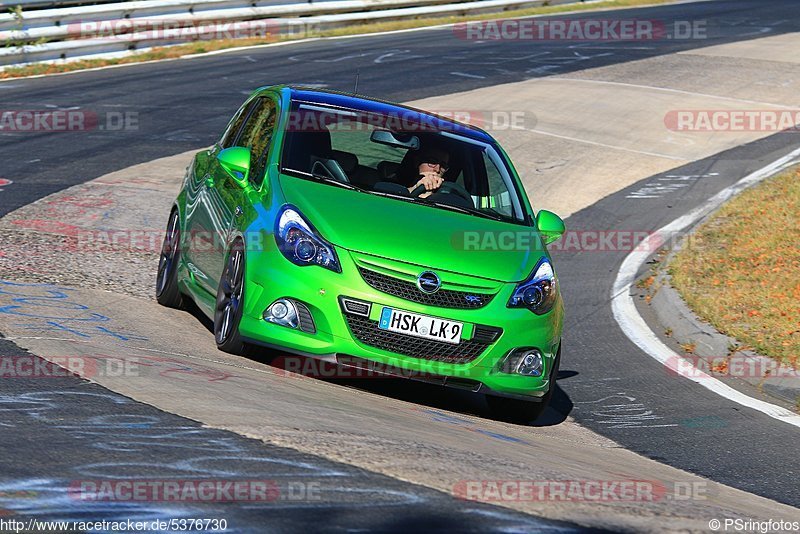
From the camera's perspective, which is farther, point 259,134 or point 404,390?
point 259,134

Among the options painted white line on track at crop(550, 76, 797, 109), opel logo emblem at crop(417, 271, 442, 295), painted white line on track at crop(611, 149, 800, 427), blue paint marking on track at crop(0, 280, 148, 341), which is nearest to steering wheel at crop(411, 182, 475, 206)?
opel logo emblem at crop(417, 271, 442, 295)

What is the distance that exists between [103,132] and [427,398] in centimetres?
1050

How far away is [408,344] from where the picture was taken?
7.16 m

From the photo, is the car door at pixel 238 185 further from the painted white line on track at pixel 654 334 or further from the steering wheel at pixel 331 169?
the painted white line on track at pixel 654 334

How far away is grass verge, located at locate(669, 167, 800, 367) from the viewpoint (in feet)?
33.5

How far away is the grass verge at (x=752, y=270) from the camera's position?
10203 mm

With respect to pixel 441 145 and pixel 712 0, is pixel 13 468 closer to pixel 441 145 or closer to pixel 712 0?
pixel 441 145

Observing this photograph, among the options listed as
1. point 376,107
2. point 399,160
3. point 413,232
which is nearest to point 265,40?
point 376,107

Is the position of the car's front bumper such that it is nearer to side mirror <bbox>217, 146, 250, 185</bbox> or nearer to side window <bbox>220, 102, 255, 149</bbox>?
side mirror <bbox>217, 146, 250, 185</bbox>

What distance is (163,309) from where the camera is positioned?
923 cm

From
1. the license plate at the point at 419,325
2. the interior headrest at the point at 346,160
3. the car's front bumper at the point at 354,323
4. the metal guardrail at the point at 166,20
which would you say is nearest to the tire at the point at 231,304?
the car's front bumper at the point at 354,323

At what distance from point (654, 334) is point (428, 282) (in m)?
4.22

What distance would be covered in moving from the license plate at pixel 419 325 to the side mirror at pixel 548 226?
58.3 inches

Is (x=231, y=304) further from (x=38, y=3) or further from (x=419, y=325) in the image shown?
(x=38, y=3)
